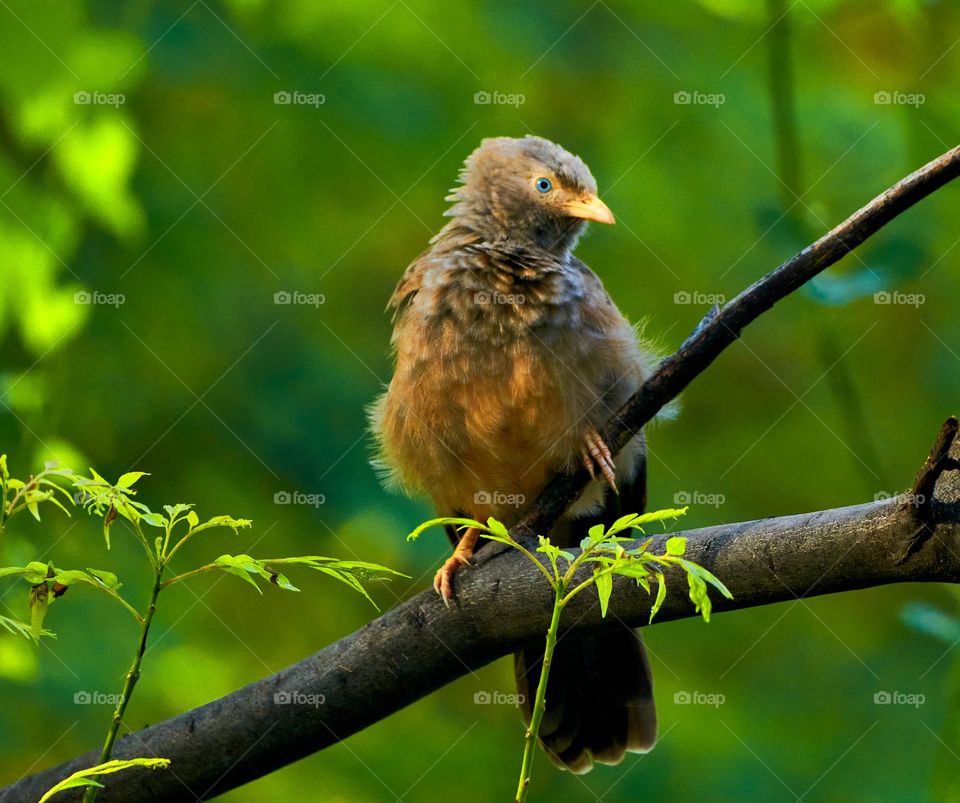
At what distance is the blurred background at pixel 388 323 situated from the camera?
429 cm

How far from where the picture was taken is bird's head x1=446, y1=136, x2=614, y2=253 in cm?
364

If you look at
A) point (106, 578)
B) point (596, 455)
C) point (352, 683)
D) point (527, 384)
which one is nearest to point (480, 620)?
point (352, 683)

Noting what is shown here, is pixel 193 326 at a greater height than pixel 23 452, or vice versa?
pixel 193 326

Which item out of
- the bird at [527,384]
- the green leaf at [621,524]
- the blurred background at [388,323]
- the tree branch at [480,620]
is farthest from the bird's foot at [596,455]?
the green leaf at [621,524]

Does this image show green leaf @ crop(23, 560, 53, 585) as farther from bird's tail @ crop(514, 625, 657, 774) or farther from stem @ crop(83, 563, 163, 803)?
bird's tail @ crop(514, 625, 657, 774)

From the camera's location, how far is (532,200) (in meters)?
3.66

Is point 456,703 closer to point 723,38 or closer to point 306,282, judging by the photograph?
point 306,282

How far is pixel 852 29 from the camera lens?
187 inches

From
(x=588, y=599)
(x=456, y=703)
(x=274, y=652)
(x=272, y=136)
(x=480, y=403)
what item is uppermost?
(x=272, y=136)

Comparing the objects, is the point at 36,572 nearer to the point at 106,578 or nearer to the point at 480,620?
the point at 106,578

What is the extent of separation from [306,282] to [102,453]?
1.04m

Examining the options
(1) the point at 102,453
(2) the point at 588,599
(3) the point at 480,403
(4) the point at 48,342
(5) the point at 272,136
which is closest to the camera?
(2) the point at 588,599

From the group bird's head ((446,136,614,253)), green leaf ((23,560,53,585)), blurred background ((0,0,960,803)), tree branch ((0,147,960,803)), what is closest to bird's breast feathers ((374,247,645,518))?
bird's head ((446,136,614,253))

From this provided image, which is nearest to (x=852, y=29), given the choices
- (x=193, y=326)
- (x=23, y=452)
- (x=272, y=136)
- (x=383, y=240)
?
(x=383, y=240)
